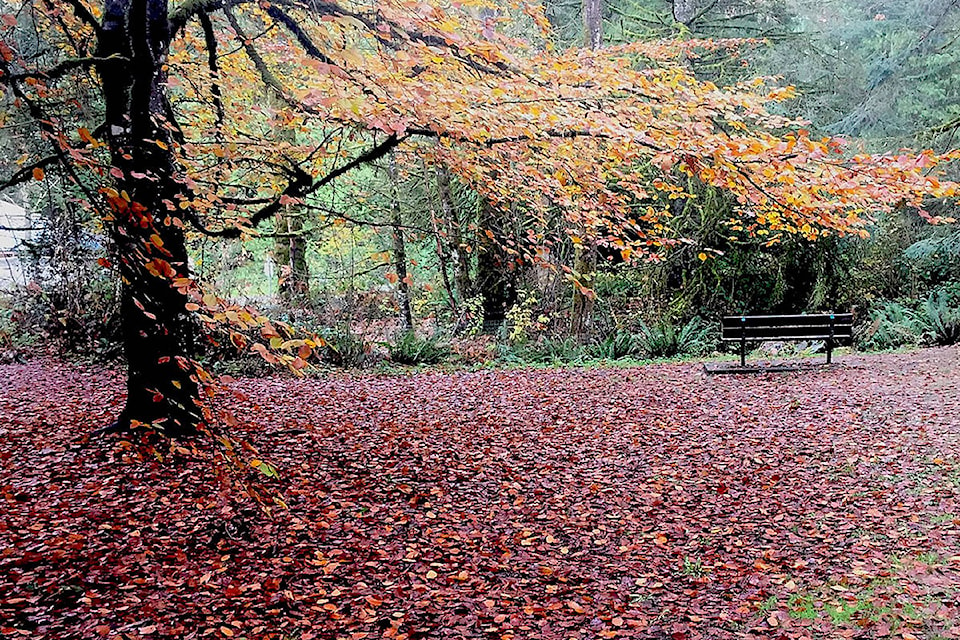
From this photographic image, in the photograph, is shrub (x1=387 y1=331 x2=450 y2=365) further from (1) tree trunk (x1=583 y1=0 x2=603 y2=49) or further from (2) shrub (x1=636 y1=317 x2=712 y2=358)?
(1) tree trunk (x1=583 y1=0 x2=603 y2=49)

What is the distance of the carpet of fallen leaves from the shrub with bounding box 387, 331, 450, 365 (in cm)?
360

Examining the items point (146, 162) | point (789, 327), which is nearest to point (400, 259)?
point (789, 327)

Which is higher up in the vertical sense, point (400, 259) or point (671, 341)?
point (400, 259)

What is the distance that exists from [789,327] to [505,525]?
666cm

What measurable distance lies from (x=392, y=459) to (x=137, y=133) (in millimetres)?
3239

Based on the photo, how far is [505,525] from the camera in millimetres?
4734

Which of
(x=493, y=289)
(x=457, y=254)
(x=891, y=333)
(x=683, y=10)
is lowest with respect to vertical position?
(x=891, y=333)

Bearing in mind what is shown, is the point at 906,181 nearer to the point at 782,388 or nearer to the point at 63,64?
the point at 782,388

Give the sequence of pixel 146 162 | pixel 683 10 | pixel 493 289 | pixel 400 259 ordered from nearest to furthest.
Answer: pixel 146 162, pixel 400 259, pixel 493 289, pixel 683 10

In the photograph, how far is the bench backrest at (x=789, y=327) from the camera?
966 cm

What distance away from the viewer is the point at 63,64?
168 inches

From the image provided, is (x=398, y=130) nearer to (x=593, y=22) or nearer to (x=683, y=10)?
(x=593, y=22)

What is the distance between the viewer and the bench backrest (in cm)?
966

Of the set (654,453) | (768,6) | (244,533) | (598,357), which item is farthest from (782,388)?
(768,6)
